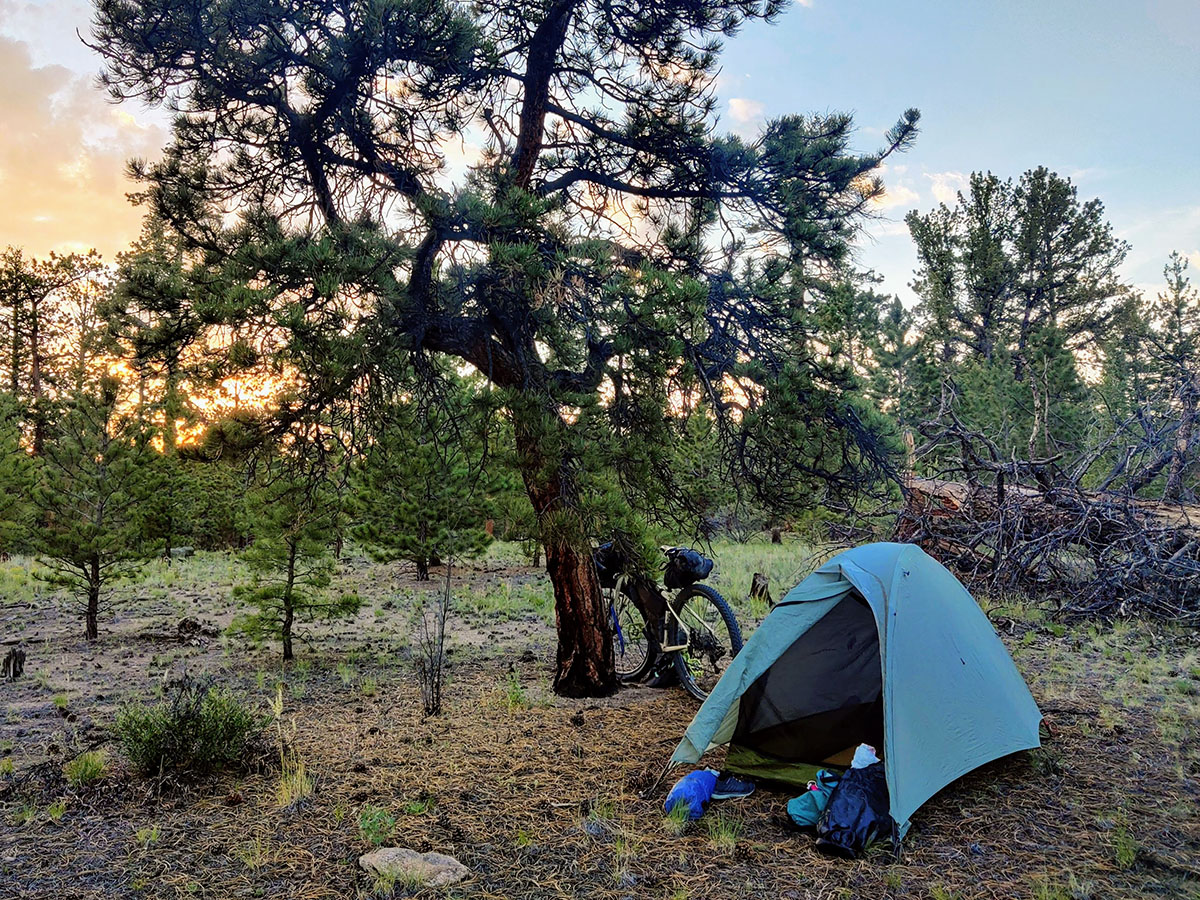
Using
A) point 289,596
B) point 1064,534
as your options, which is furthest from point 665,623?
point 1064,534

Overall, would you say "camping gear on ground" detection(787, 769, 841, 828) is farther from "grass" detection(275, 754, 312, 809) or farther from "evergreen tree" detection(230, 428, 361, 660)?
"evergreen tree" detection(230, 428, 361, 660)

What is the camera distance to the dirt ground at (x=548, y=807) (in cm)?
307

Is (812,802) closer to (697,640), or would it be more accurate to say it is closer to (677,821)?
(677,821)

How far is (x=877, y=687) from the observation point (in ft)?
14.8

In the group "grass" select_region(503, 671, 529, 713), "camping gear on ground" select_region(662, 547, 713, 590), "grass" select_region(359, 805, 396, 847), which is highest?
"camping gear on ground" select_region(662, 547, 713, 590)

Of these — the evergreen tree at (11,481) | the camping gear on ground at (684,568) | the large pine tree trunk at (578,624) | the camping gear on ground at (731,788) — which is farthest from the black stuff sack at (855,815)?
the evergreen tree at (11,481)

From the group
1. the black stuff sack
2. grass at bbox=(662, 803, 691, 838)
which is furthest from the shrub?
the black stuff sack

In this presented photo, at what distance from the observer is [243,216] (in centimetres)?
440

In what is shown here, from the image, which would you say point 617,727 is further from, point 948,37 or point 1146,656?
point 948,37

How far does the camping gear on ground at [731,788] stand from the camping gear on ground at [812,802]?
345 mm

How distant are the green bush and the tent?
283 cm

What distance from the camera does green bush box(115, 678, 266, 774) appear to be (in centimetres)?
416

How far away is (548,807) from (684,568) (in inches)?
105

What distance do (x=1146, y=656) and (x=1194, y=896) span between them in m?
4.86
